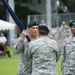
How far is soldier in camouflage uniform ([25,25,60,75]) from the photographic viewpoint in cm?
799

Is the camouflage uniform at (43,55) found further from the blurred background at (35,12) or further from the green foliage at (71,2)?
the green foliage at (71,2)

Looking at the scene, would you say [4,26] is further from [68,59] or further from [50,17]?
[68,59]

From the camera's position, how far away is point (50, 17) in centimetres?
4216

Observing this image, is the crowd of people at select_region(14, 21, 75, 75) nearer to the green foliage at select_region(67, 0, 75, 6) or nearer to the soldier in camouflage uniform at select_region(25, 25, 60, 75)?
the soldier in camouflage uniform at select_region(25, 25, 60, 75)

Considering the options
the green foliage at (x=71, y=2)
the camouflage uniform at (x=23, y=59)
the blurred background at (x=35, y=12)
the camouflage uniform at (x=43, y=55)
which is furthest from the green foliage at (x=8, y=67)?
the green foliage at (x=71, y=2)

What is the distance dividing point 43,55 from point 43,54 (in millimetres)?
17

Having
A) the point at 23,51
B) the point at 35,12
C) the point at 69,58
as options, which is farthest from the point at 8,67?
the point at 35,12

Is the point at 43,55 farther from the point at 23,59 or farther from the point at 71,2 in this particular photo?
the point at 71,2

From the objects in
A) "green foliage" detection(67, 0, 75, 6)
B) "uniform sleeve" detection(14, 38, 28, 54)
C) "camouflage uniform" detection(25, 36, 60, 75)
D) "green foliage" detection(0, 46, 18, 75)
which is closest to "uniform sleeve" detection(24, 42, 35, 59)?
"camouflage uniform" detection(25, 36, 60, 75)

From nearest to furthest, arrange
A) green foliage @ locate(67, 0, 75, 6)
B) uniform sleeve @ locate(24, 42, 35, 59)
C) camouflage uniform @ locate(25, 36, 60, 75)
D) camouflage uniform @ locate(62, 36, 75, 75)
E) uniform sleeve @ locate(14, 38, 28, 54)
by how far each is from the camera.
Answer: camouflage uniform @ locate(25, 36, 60, 75) < uniform sleeve @ locate(24, 42, 35, 59) < uniform sleeve @ locate(14, 38, 28, 54) < camouflage uniform @ locate(62, 36, 75, 75) < green foliage @ locate(67, 0, 75, 6)

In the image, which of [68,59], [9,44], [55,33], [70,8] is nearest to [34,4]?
[70,8]

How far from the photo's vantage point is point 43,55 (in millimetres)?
8070

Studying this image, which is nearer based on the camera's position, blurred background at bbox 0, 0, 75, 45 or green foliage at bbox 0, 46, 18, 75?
green foliage at bbox 0, 46, 18, 75

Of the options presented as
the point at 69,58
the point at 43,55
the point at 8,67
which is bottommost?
the point at 8,67
